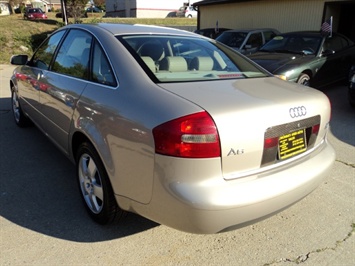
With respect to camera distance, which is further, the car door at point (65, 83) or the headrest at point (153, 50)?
the car door at point (65, 83)

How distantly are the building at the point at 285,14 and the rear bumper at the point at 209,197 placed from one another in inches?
454

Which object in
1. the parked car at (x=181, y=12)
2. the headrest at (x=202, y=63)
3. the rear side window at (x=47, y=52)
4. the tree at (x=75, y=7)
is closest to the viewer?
the headrest at (x=202, y=63)

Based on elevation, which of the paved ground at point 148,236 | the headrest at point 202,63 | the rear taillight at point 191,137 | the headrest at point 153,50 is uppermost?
the headrest at point 153,50

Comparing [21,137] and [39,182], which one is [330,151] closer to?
[39,182]

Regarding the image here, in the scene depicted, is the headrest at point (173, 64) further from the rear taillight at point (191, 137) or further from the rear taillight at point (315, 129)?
the rear taillight at point (315, 129)

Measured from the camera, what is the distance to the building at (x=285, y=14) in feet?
40.2

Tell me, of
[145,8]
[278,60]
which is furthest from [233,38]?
[145,8]

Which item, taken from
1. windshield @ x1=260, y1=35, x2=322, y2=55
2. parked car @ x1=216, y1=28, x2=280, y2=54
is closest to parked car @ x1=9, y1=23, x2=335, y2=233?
windshield @ x1=260, y1=35, x2=322, y2=55

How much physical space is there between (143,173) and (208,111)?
58 centimetres

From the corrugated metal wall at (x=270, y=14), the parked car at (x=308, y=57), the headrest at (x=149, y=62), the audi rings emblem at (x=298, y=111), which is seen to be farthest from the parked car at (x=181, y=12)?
the audi rings emblem at (x=298, y=111)

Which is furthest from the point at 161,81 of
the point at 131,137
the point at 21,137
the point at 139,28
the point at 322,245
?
the point at 21,137

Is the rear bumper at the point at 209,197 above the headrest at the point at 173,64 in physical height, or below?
below

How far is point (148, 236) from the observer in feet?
8.69

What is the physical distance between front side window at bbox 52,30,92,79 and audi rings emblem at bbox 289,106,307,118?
66.8 inches
